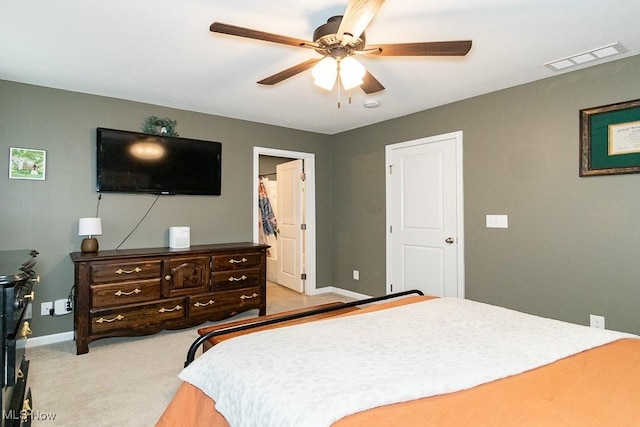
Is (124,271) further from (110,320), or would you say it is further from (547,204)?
(547,204)

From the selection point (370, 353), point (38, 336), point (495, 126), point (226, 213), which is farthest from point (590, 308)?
point (38, 336)

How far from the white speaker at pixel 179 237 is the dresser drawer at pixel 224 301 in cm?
59

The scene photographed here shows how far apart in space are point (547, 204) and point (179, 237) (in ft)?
11.7

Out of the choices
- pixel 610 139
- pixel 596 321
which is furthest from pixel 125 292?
pixel 610 139

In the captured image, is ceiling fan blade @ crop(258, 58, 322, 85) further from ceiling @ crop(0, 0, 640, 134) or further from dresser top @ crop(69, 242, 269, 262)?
dresser top @ crop(69, 242, 269, 262)

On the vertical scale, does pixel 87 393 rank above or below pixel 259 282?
below

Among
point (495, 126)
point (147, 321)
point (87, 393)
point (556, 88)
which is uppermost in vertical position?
point (556, 88)

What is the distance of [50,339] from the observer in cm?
326

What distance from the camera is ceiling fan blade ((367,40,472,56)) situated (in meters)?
1.83

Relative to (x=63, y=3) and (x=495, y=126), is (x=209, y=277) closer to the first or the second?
(x=63, y=3)

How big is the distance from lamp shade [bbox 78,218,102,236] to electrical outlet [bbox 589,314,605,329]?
4.33 meters

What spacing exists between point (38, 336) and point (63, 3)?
9.33 ft

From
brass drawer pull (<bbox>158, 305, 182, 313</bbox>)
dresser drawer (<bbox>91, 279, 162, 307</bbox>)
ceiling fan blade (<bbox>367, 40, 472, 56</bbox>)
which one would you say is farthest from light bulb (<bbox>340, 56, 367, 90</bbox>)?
brass drawer pull (<bbox>158, 305, 182, 313</bbox>)

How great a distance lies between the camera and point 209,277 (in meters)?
3.61
